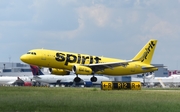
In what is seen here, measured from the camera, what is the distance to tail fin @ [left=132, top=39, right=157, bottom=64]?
88062 millimetres

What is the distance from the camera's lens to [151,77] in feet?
589

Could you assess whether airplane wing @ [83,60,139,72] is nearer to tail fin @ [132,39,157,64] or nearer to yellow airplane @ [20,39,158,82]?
yellow airplane @ [20,39,158,82]

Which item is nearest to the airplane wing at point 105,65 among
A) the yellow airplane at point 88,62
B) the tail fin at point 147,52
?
the yellow airplane at point 88,62

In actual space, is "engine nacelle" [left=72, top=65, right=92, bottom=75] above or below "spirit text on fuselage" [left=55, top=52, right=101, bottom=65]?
below

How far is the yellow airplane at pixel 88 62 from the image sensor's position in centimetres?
7406

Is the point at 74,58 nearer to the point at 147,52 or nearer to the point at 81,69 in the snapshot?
the point at 81,69

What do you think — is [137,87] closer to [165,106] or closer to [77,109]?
[165,106]

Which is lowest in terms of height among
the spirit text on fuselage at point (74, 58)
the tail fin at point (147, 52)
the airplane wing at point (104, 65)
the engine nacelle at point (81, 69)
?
the engine nacelle at point (81, 69)

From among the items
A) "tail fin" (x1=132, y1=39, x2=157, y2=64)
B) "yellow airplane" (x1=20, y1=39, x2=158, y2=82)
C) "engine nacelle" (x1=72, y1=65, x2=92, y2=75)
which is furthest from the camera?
"tail fin" (x1=132, y1=39, x2=157, y2=64)

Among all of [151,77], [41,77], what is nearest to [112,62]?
[41,77]

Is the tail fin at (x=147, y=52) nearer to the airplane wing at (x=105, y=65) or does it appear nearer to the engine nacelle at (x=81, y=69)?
the airplane wing at (x=105, y=65)

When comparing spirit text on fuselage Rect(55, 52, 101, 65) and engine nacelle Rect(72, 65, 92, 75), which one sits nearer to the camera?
spirit text on fuselage Rect(55, 52, 101, 65)

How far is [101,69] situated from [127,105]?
42415 mm

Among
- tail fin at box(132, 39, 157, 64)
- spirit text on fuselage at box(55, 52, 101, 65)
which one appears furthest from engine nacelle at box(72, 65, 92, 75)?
tail fin at box(132, 39, 157, 64)
